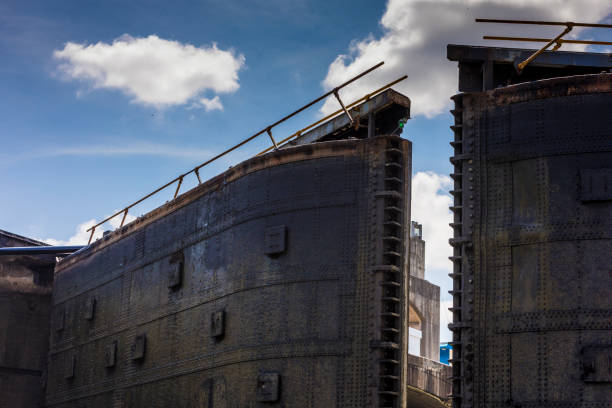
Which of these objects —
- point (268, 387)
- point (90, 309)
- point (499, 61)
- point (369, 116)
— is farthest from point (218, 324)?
point (90, 309)

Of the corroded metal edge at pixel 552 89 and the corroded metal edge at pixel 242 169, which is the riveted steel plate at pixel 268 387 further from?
the corroded metal edge at pixel 552 89

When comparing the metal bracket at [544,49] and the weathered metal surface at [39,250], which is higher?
the metal bracket at [544,49]

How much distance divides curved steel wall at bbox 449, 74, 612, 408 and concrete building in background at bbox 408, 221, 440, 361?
26.3 meters

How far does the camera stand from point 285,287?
66.7 ft

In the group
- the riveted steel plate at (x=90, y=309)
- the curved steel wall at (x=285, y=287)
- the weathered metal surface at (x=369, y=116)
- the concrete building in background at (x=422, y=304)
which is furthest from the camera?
the concrete building in background at (x=422, y=304)

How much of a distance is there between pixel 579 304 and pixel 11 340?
72.3ft

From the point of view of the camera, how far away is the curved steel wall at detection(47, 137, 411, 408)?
19.2m

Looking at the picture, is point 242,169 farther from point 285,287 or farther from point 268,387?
point 268,387

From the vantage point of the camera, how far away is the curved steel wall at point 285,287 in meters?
19.2

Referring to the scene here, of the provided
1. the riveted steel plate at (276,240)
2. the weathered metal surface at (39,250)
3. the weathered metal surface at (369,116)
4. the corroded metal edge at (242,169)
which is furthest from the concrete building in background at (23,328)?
the riveted steel plate at (276,240)

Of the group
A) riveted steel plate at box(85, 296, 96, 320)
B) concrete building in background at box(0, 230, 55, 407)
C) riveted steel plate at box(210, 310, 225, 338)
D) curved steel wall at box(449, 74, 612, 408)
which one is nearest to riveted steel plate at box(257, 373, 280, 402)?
riveted steel plate at box(210, 310, 225, 338)

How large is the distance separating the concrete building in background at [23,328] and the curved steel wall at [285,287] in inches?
322

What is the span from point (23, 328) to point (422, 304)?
19.9m

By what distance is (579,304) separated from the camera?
665 inches
